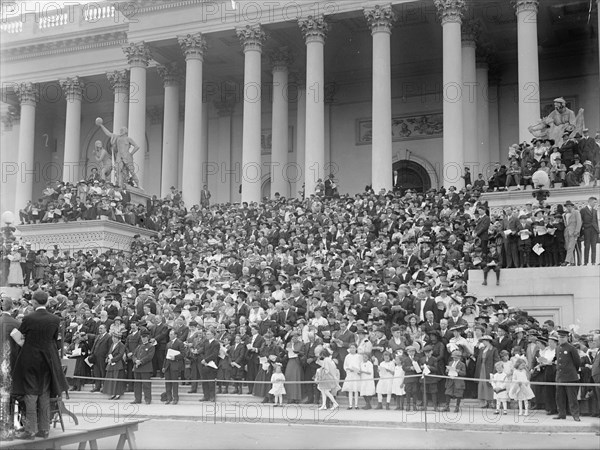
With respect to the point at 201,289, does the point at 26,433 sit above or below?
below

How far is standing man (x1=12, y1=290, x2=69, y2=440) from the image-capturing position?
10969mm

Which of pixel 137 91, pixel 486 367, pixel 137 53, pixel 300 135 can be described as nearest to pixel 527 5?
pixel 300 135

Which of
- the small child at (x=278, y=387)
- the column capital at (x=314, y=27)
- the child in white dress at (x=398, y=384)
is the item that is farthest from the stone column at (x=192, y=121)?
the child in white dress at (x=398, y=384)

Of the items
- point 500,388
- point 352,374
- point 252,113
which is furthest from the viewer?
point 252,113

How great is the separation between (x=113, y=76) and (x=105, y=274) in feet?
72.4

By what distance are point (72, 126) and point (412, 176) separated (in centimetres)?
1991

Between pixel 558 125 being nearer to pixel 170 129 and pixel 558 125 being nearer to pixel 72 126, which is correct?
pixel 170 129

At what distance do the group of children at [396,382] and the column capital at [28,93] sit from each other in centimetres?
3776

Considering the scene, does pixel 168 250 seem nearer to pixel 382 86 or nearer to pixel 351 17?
pixel 382 86

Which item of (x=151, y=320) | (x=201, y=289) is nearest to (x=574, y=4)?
(x=201, y=289)

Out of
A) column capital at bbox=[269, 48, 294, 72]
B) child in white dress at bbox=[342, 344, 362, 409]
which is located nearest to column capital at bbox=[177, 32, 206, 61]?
column capital at bbox=[269, 48, 294, 72]

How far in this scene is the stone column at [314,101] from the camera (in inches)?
1476

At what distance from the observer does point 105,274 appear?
2939 cm

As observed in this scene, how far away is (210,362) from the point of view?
20078 mm
